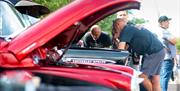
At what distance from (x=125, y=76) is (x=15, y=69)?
0.77 meters

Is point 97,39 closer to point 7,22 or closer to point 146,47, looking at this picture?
point 146,47

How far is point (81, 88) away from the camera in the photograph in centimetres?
301

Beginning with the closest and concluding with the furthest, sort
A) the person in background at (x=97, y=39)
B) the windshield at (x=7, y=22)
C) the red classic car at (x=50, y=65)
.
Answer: the red classic car at (x=50, y=65), the windshield at (x=7, y=22), the person in background at (x=97, y=39)

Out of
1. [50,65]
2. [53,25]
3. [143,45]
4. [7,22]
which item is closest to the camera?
[53,25]

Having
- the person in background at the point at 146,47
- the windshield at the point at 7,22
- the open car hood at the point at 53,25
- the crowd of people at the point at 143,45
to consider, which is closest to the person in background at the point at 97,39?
the crowd of people at the point at 143,45

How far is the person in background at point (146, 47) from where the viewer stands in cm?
719

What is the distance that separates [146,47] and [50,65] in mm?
4313

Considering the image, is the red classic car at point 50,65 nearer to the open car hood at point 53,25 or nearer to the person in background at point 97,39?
the open car hood at point 53,25

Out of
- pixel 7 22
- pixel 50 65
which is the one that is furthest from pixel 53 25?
pixel 7 22

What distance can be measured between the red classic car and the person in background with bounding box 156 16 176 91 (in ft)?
20.1

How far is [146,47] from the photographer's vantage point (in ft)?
24.5

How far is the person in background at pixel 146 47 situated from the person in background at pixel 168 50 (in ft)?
5.75

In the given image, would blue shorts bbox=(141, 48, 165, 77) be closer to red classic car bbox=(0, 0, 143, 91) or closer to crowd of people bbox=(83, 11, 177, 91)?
crowd of people bbox=(83, 11, 177, 91)

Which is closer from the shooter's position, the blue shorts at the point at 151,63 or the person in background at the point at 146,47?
the person in background at the point at 146,47
